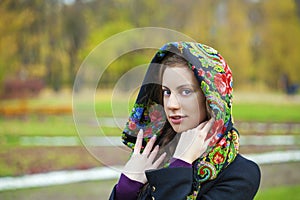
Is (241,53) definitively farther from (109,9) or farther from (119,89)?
(119,89)

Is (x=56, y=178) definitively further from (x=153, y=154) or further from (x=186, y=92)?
(x=186, y=92)

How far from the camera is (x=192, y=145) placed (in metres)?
1.50

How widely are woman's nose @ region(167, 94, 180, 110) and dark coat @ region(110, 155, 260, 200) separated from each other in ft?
0.62

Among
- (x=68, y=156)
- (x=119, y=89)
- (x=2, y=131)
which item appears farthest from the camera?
(x=2, y=131)

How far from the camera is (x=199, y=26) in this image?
20.5 m

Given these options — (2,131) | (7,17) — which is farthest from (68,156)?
(7,17)

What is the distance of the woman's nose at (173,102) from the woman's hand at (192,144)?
82 mm

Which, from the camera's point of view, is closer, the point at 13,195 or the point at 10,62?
the point at 13,195

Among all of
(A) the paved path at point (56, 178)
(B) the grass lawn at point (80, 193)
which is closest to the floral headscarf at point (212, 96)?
(B) the grass lawn at point (80, 193)

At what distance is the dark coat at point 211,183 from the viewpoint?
1473 mm

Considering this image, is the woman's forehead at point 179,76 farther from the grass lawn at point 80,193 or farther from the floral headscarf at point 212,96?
the grass lawn at point 80,193

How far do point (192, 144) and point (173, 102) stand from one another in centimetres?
14

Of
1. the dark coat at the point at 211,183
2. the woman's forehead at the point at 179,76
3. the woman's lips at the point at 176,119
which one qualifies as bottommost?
the dark coat at the point at 211,183

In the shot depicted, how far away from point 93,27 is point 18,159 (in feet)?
37.8
